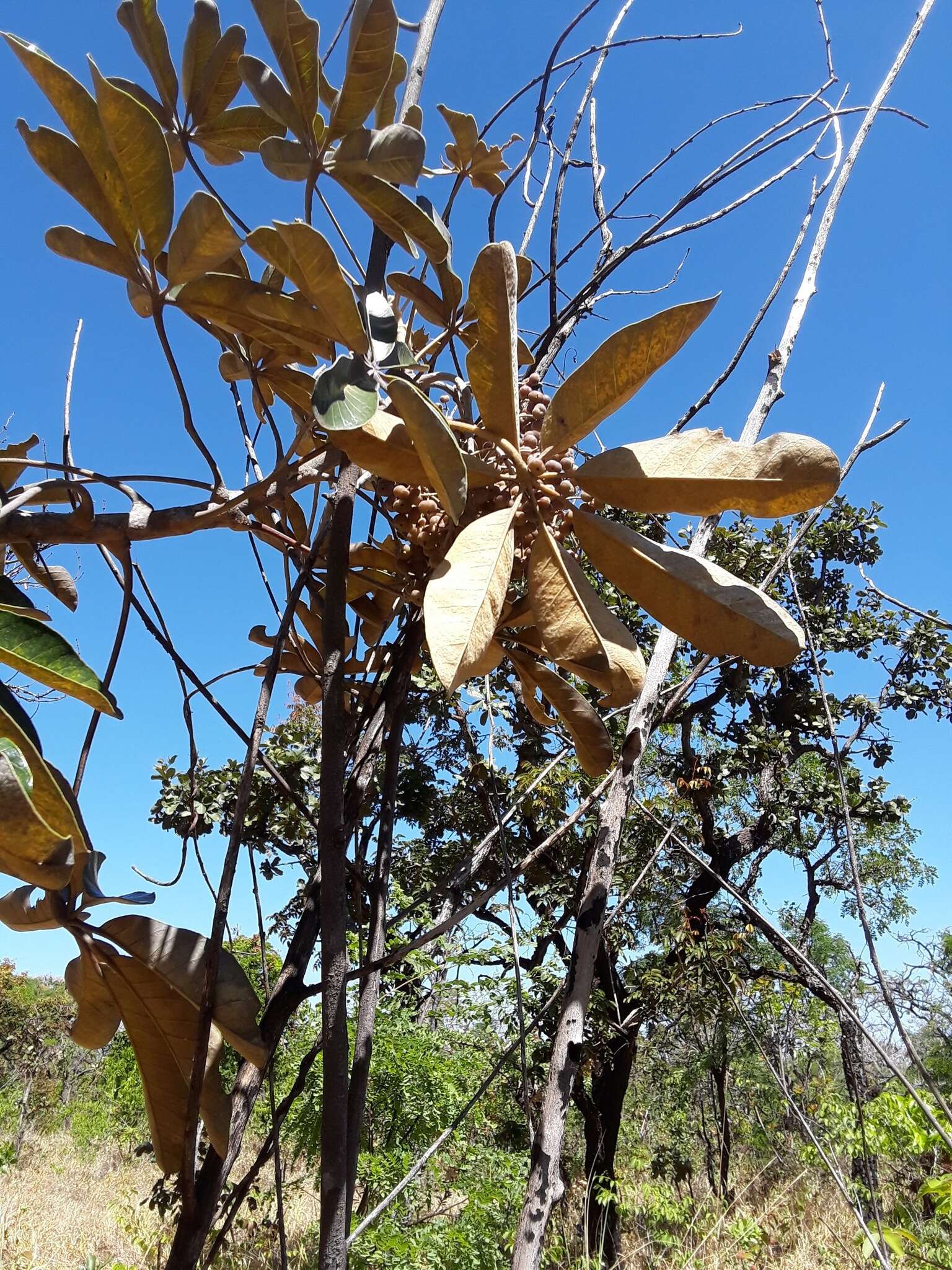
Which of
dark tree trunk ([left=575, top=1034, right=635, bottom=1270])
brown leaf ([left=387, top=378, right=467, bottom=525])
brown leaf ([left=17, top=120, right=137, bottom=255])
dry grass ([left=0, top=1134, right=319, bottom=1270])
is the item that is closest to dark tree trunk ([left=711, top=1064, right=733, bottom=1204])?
dark tree trunk ([left=575, top=1034, right=635, bottom=1270])

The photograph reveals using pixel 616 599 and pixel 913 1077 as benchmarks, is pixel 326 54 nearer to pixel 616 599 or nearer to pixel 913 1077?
pixel 616 599

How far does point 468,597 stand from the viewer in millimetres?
396

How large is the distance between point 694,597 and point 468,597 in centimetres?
14

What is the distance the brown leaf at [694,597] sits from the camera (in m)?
0.44

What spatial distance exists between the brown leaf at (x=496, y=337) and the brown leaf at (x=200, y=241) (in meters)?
0.15

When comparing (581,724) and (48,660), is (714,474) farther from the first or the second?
(48,660)

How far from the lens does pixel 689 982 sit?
4680 millimetres

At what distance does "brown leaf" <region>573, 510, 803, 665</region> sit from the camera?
1.44 ft

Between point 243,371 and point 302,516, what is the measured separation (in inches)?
5.4

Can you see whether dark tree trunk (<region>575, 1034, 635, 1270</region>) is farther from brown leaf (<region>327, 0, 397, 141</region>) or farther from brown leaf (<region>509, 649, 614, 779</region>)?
brown leaf (<region>327, 0, 397, 141</region>)

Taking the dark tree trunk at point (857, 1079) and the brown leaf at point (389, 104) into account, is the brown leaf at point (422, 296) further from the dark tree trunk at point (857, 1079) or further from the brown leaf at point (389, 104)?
the dark tree trunk at point (857, 1079)

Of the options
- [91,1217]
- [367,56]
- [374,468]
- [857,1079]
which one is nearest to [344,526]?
[374,468]

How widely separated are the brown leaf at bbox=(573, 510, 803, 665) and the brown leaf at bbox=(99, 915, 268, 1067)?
0.31m

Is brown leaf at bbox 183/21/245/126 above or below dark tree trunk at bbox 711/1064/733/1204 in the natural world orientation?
above
